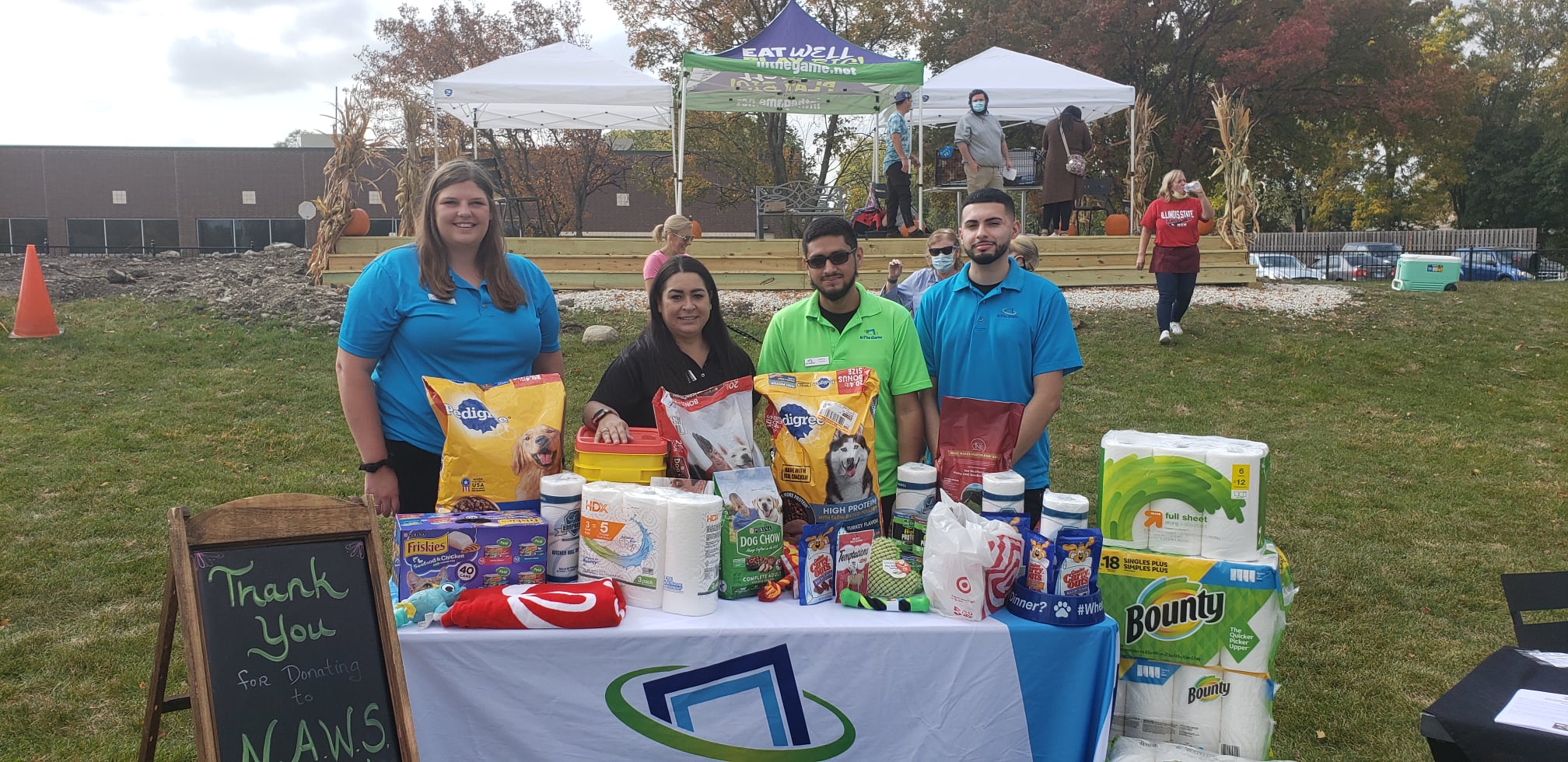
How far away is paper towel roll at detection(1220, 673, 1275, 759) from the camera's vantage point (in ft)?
7.57

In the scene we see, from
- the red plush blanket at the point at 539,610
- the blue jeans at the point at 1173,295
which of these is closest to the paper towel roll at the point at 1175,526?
the red plush blanket at the point at 539,610

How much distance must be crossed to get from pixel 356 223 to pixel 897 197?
680 centimetres

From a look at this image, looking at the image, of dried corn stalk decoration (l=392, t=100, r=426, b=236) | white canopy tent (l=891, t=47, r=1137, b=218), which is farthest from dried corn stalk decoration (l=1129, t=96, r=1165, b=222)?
dried corn stalk decoration (l=392, t=100, r=426, b=236)

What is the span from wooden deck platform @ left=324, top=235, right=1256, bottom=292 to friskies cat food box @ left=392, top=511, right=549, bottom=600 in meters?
9.20

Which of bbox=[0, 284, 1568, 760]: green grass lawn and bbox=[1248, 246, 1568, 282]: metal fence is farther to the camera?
bbox=[1248, 246, 1568, 282]: metal fence

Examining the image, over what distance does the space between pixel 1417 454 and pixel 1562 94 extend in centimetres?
3174

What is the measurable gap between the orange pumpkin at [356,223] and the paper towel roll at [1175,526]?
11305 millimetres

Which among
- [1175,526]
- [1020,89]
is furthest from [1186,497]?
[1020,89]

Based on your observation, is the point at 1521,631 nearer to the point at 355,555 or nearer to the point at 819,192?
the point at 355,555

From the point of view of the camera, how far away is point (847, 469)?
2426 millimetres

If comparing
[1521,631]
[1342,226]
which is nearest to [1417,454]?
[1521,631]

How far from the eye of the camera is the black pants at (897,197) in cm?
1102

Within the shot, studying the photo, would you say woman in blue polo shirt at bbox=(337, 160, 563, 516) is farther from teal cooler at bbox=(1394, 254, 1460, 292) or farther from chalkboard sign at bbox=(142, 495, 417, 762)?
teal cooler at bbox=(1394, 254, 1460, 292)

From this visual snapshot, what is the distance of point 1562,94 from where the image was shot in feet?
96.6
